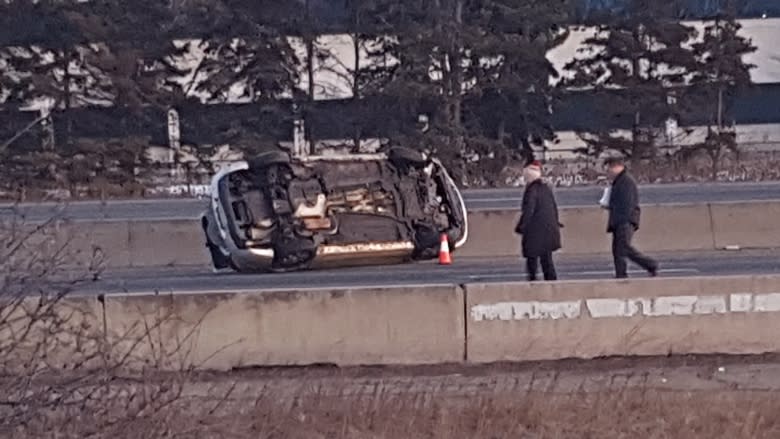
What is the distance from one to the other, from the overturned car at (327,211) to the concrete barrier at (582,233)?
200 cm

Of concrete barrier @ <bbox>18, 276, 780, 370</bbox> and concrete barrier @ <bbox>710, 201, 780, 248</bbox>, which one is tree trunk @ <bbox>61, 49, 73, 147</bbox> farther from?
concrete barrier @ <bbox>18, 276, 780, 370</bbox>

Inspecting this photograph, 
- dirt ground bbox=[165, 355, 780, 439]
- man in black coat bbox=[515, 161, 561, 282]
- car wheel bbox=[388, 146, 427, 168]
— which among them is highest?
car wheel bbox=[388, 146, 427, 168]

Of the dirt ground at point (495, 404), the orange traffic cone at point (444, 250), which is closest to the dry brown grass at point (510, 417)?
the dirt ground at point (495, 404)

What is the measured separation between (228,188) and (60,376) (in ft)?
39.9

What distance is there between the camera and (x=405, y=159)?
63.9 ft

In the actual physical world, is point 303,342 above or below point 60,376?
below

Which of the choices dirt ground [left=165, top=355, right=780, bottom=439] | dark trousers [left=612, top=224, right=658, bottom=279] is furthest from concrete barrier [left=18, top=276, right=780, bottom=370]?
dark trousers [left=612, top=224, right=658, bottom=279]

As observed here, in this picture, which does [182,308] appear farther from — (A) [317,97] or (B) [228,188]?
(A) [317,97]

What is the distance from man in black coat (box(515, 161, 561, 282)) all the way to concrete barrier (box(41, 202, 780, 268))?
6.05 meters

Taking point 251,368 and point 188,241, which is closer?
point 251,368

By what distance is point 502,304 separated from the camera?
1238 centimetres

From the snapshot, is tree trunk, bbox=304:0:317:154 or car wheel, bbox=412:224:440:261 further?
tree trunk, bbox=304:0:317:154

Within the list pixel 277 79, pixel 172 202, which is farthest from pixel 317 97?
pixel 172 202

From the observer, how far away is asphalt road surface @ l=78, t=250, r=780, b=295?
18.8 metres
